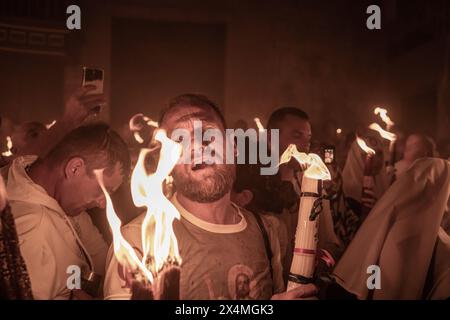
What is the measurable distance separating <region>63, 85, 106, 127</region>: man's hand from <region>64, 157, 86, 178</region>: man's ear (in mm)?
310

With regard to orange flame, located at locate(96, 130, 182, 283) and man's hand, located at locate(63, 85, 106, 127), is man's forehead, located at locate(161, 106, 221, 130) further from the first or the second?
man's hand, located at locate(63, 85, 106, 127)

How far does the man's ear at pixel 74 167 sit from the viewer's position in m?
2.98

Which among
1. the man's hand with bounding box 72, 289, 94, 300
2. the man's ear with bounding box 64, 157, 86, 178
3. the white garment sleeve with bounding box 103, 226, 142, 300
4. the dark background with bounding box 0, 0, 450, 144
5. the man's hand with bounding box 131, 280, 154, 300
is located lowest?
the man's hand with bounding box 72, 289, 94, 300

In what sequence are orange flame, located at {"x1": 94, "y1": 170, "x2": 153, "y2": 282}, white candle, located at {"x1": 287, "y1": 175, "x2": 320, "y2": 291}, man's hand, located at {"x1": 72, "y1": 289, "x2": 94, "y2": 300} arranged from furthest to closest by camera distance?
man's hand, located at {"x1": 72, "y1": 289, "x2": 94, "y2": 300} < white candle, located at {"x1": 287, "y1": 175, "x2": 320, "y2": 291} < orange flame, located at {"x1": 94, "y1": 170, "x2": 153, "y2": 282}

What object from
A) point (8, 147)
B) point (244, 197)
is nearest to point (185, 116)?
point (244, 197)

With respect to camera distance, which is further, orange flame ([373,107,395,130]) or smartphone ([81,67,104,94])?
orange flame ([373,107,395,130])

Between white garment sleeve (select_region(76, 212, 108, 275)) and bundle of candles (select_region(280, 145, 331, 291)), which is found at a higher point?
bundle of candles (select_region(280, 145, 331, 291))

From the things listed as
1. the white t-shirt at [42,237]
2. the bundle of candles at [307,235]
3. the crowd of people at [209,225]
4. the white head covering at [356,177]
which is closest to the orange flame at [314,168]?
the bundle of candles at [307,235]

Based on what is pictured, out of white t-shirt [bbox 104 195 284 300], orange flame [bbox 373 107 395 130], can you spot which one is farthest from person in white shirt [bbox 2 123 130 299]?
orange flame [bbox 373 107 395 130]

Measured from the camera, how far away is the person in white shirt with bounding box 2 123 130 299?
2.66m

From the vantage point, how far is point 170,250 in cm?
210

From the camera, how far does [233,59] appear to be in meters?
6.70
